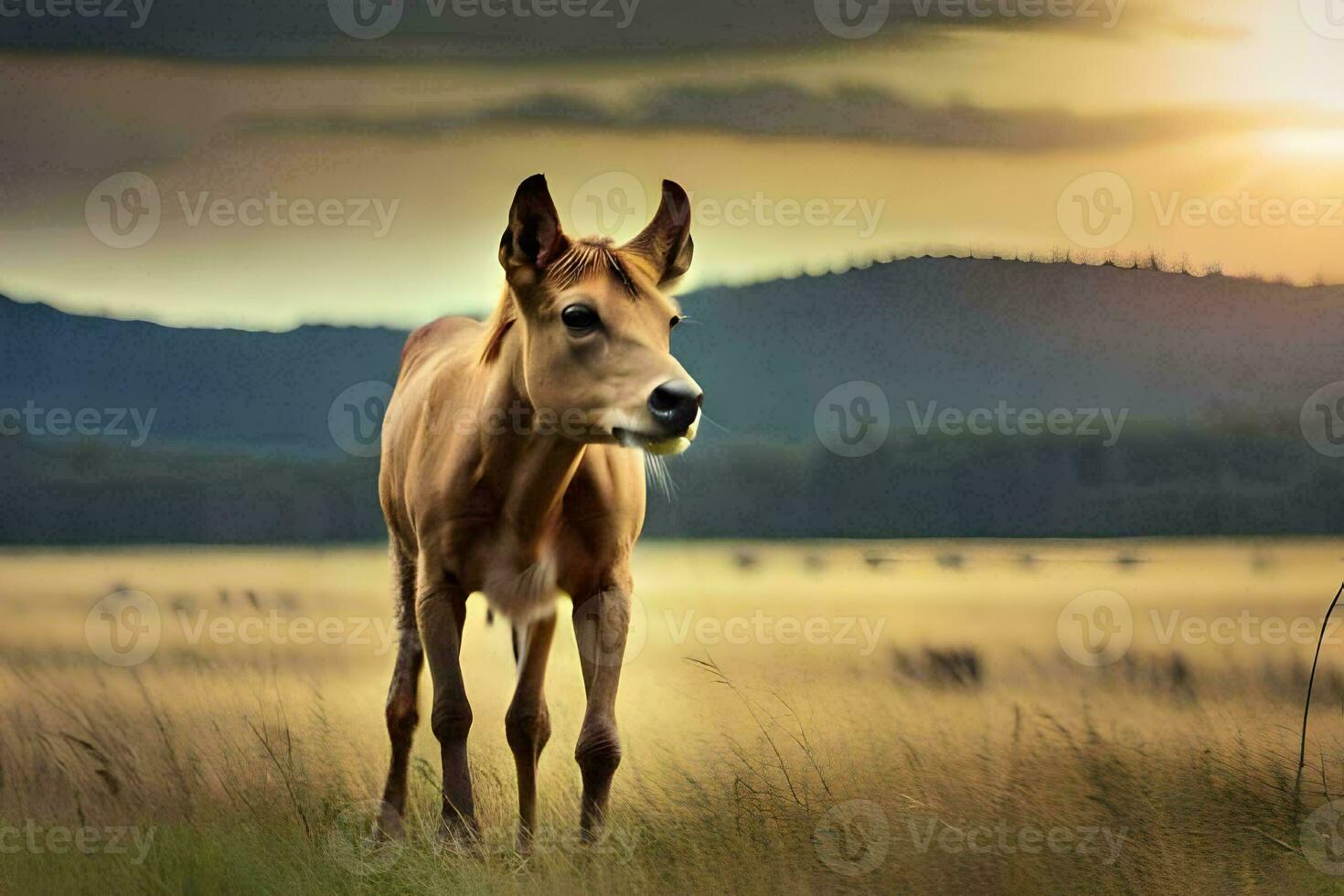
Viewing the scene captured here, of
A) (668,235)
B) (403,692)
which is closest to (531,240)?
(668,235)

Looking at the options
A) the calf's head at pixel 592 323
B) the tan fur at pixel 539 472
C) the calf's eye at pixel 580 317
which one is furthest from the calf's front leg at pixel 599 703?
the calf's eye at pixel 580 317

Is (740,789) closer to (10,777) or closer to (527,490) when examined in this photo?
(527,490)

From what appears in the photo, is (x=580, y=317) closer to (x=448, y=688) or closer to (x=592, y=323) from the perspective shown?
(x=592, y=323)

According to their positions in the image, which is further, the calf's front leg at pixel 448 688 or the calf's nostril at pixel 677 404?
the calf's front leg at pixel 448 688

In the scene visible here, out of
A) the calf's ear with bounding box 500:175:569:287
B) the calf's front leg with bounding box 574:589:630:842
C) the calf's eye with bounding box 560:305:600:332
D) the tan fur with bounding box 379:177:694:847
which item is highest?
the calf's ear with bounding box 500:175:569:287

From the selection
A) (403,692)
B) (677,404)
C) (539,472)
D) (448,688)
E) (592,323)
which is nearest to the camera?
(677,404)

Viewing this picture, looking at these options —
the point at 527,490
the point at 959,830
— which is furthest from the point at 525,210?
the point at 959,830

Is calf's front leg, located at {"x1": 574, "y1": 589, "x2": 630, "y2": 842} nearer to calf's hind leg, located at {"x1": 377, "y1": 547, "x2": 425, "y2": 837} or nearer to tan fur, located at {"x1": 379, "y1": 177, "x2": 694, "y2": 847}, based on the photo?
tan fur, located at {"x1": 379, "y1": 177, "x2": 694, "y2": 847}

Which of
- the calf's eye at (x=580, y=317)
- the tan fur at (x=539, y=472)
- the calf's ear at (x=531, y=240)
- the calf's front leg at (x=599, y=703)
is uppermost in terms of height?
the calf's ear at (x=531, y=240)

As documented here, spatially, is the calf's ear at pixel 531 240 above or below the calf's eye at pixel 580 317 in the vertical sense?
above

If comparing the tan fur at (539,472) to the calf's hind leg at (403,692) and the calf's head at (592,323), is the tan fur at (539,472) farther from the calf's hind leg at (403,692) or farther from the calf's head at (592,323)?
the calf's hind leg at (403,692)

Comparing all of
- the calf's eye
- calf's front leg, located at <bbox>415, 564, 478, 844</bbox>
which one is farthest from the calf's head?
calf's front leg, located at <bbox>415, 564, 478, 844</bbox>

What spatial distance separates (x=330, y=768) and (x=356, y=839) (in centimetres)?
88

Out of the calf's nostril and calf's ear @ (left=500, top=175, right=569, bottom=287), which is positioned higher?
calf's ear @ (left=500, top=175, right=569, bottom=287)
